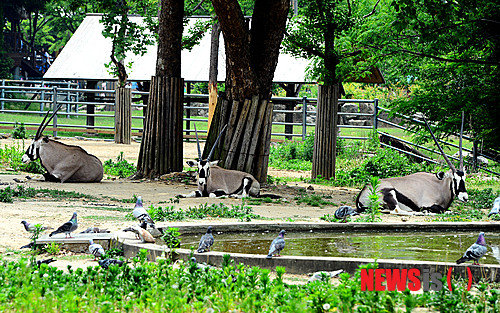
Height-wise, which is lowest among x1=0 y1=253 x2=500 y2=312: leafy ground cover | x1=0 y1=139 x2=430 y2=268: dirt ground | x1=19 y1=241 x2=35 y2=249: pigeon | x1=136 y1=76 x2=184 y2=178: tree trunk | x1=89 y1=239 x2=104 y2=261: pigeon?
x1=0 y1=139 x2=430 y2=268: dirt ground

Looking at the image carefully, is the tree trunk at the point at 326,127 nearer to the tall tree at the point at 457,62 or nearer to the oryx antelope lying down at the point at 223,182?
the tall tree at the point at 457,62

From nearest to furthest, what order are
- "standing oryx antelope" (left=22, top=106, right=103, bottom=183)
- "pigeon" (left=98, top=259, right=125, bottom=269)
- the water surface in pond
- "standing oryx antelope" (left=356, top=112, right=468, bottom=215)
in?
"pigeon" (left=98, top=259, right=125, bottom=269) < the water surface in pond < "standing oryx antelope" (left=356, top=112, right=468, bottom=215) < "standing oryx antelope" (left=22, top=106, right=103, bottom=183)

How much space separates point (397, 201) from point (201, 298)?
6913 millimetres

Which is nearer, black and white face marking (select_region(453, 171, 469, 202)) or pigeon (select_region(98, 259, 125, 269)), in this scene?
pigeon (select_region(98, 259, 125, 269))

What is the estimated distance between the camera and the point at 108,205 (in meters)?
9.63

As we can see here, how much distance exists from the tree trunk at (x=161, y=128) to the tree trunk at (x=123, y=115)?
11.0 metres

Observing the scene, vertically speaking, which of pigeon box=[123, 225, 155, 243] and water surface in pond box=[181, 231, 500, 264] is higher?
pigeon box=[123, 225, 155, 243]

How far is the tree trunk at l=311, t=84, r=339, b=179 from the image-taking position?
14.3 meters

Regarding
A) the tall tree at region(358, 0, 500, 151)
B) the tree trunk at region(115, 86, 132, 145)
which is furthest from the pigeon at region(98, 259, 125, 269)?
the tree trunk at region(115, 86, 132, 145)

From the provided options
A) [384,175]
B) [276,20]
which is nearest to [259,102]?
[276,20]

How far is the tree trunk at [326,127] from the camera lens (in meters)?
14.3

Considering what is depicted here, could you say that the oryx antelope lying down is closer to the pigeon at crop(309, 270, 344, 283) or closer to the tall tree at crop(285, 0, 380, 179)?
the tall tree at crop(285, 0, 380, 179)

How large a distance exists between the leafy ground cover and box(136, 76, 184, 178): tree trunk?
844 cm

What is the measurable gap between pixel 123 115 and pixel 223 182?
13.1m
